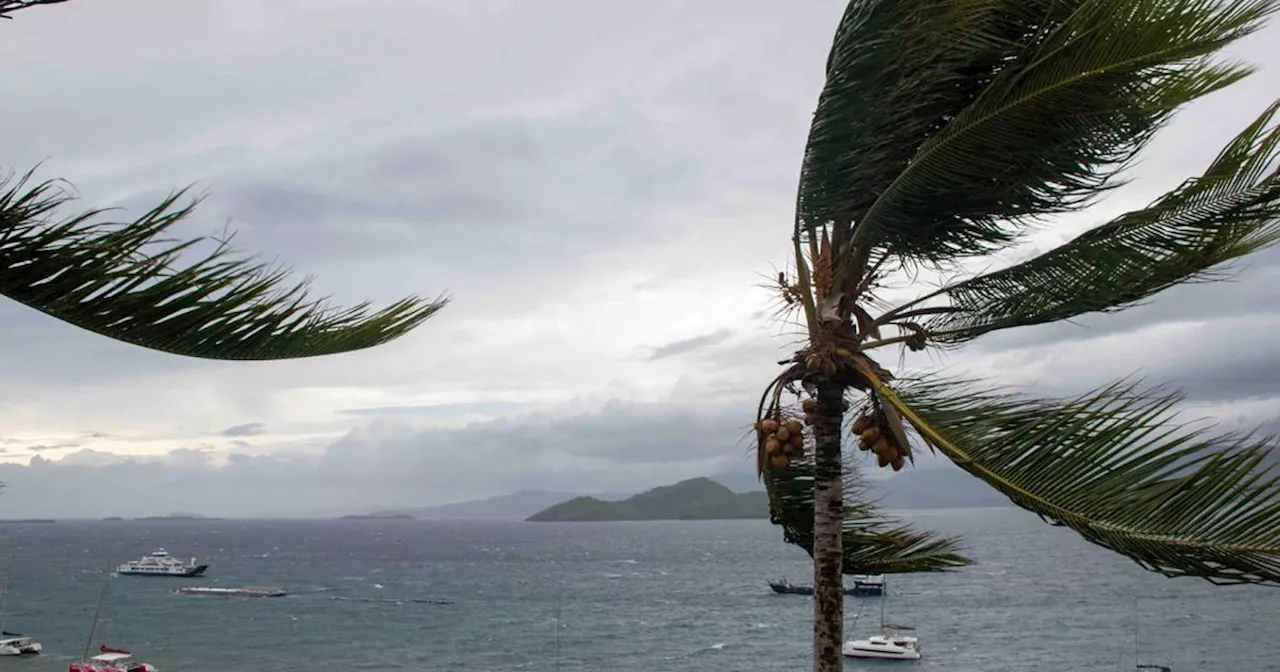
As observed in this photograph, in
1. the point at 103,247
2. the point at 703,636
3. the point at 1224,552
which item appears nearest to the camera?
the point at 103,247

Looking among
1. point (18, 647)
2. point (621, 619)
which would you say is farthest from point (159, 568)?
point (621, 619)

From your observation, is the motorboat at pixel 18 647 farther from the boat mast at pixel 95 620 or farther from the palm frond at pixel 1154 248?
the palm frond at pixel 1154 248

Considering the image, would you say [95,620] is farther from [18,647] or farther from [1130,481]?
[1130,481]

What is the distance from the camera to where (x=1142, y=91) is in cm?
600

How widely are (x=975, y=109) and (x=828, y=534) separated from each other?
2780mm

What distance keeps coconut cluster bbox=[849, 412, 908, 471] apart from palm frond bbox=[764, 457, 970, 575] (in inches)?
44.4

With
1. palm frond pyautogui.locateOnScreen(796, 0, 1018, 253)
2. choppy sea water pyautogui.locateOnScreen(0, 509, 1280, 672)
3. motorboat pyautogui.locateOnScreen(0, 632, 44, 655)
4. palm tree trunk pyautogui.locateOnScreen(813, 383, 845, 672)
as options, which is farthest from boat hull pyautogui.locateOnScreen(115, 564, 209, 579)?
palm frond pyautogui.locateOnScreen(796, 0, 1018, 253)

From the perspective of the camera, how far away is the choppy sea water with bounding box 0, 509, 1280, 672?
6969 cm

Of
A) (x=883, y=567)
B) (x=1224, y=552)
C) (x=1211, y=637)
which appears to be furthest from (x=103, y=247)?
(x=1211, y=637)

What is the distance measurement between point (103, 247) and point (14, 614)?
113986mm

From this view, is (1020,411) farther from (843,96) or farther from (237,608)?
(237,608)

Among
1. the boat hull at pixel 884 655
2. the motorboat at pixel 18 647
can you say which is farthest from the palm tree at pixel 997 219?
the motorboat at pixel 18 647

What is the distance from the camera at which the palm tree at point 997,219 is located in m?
4.70

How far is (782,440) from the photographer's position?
6699 mm
